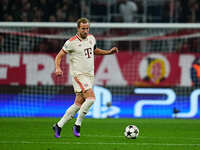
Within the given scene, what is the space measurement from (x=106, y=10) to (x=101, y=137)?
9.36 metres

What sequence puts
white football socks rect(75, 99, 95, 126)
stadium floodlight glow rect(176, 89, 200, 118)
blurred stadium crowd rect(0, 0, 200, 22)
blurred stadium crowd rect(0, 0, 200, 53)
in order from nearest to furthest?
white football socks rect(75, 99, 95, 126), stadium floodlight glow rect(176, 89, 200, 118), blurred stadium crowd rect(0, 0, 200, 53), blurred stadium crowd rect(0, 0, 200, 22)

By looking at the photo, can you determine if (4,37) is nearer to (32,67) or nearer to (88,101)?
(32,67)

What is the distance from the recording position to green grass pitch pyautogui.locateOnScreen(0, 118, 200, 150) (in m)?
8.28

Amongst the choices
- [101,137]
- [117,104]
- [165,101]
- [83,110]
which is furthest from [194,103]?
[83,110]

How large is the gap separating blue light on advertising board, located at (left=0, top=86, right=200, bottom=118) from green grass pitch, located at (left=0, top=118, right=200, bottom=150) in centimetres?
248

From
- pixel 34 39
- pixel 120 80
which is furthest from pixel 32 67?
pixel 120 80

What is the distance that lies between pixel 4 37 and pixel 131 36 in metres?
3.46

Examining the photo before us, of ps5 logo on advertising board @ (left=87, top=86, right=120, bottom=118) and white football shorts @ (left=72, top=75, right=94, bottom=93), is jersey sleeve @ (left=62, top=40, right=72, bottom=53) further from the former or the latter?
ps5 logo on advertising board @ (left=87, top=86, right=120, bottom=118)

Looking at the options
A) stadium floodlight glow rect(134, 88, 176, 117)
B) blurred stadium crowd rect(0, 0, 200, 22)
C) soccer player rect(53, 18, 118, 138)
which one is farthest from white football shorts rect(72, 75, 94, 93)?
blurred stadium crowd rect(0, 0, 200, 22)

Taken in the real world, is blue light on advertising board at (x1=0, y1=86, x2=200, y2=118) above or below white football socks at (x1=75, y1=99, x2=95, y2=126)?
below

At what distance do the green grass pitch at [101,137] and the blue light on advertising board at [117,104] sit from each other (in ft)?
8.15

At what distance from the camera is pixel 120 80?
15.8 metres

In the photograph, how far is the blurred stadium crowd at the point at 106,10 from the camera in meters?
18.0

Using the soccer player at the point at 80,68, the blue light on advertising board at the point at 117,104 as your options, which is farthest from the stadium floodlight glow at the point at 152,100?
the soccer player at the point at 80,68
